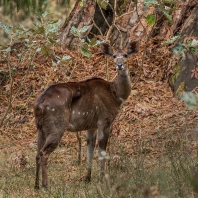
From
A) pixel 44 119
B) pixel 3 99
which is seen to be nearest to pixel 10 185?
pixel 44 119

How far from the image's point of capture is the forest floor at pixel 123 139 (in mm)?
6641

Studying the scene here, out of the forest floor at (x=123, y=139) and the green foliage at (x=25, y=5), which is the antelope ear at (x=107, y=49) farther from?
the green foliage at (x=25, y=5)

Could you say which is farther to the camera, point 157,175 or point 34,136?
point 34,136

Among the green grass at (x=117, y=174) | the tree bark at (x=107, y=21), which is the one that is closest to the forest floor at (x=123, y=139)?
the green grass at (x=117, y=174)

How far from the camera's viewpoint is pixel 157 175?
255 inches

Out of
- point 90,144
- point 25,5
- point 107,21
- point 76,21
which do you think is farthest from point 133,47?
point 76,21

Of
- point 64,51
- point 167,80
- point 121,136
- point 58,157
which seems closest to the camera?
point 58,157

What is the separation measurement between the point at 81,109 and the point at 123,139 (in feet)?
6.60

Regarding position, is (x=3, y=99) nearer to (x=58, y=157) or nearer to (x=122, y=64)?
(x=58, y=157)

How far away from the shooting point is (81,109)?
8.07 metres

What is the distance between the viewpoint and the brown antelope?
24.6ft

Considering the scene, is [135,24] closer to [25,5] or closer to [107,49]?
[25,5]

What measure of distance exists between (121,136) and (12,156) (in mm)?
1932

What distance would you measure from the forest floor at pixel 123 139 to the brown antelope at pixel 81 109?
0.30m
